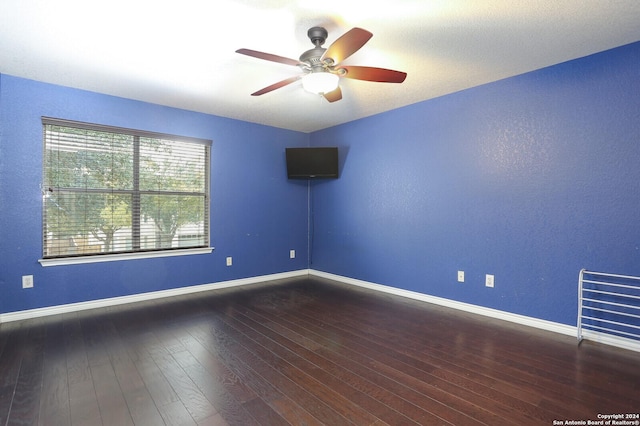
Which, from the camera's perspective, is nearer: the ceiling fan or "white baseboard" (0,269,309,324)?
the ceiling fan

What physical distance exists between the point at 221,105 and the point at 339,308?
9.34 feet

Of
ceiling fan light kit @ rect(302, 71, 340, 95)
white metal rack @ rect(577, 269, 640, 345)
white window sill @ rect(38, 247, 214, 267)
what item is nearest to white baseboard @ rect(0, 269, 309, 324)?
white window sill @ rect(38, 247, 214, 267)

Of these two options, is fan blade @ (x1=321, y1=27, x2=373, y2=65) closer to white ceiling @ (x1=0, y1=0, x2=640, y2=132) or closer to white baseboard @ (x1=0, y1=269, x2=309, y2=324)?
white ceiling @ (x1=0, y1=0, x2=640, y2=132)

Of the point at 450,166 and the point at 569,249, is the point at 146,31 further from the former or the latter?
the point at 569,249

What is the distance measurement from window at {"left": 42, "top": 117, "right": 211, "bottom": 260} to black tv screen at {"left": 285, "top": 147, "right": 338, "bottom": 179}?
1.28 meters

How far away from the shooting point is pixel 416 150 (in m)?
3.90

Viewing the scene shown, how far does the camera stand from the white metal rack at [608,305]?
2.52m

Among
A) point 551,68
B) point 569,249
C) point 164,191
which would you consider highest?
point 551,68

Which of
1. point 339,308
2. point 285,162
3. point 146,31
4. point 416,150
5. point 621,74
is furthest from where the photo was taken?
point 285,162

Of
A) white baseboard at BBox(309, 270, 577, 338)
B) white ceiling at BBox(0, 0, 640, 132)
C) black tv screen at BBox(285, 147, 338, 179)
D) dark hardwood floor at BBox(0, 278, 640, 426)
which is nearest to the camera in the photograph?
dark hardwood floor at BBox(0, 278, 640, 426)

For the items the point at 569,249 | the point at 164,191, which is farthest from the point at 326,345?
the point at 164,191

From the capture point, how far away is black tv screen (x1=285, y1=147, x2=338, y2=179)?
4.78 m

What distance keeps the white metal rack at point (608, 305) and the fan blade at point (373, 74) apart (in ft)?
7.25

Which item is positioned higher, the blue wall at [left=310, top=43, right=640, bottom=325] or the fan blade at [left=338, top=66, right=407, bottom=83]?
the fan blade at [left=338, top=66, right=407, bottom=83]
